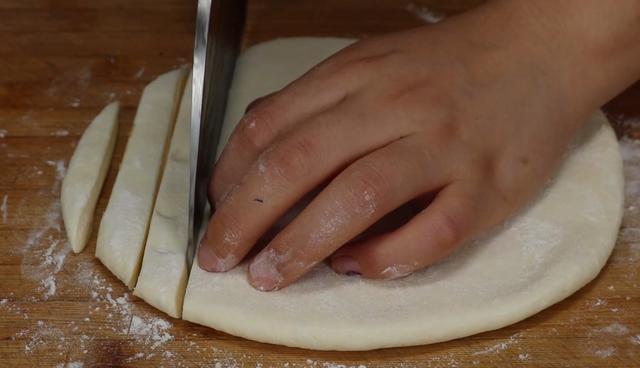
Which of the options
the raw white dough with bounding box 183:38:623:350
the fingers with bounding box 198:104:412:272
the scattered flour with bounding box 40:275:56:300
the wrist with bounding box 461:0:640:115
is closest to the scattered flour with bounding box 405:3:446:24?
the wrist with bounding box 461:0:640:115

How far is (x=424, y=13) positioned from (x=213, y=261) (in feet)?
2.97

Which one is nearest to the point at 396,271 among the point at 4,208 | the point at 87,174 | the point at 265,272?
the point at 265,272

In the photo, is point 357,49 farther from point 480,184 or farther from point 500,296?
point 500,296

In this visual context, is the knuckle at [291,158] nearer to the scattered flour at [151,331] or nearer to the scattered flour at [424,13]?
Answer: the scattered flour at [151,331]

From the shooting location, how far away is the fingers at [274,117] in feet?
3.78

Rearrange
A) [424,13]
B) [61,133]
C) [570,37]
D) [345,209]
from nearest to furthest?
[345,209] → [570,37] → [61,133] → [424,13]

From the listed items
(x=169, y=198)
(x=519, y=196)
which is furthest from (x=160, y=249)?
(x=519, y=196)

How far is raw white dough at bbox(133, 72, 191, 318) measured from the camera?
3.75ft

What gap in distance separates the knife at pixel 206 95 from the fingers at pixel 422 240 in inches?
8.6

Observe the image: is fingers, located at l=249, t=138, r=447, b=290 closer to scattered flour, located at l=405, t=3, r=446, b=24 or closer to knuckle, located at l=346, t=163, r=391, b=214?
knuckle, located at l=346, t=163, r=391, b=214

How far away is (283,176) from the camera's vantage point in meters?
1.07

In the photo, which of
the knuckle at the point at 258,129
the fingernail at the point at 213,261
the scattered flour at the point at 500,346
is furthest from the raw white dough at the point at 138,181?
the scattered flour at the point at 500,346

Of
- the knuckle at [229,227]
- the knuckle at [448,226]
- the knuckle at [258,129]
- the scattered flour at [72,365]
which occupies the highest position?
the knuckle at [258,129]

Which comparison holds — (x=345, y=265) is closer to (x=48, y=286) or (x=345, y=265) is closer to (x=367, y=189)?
(x=367, y=189)
